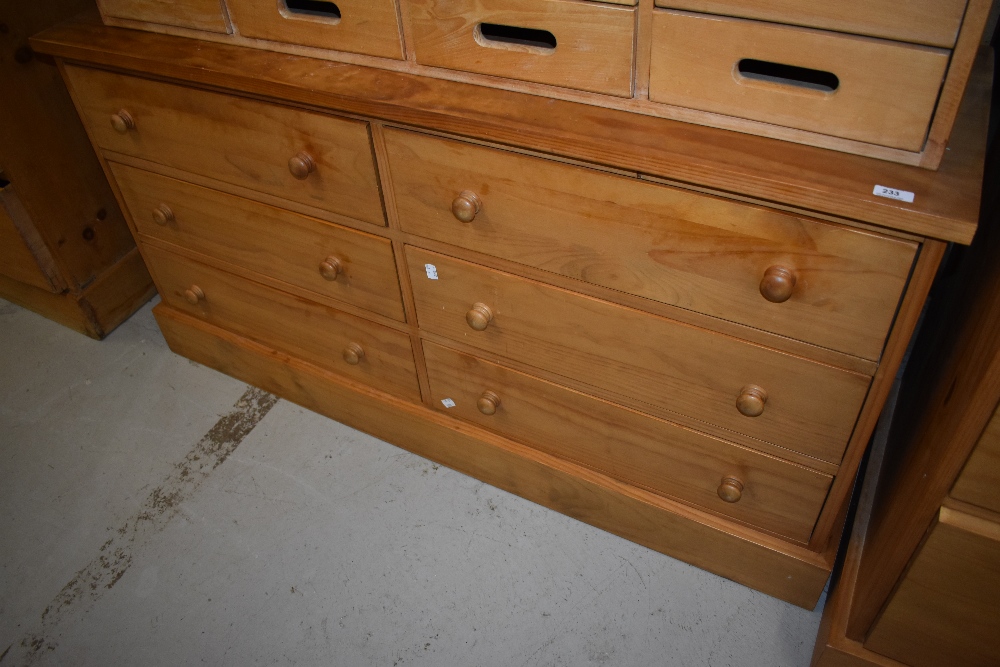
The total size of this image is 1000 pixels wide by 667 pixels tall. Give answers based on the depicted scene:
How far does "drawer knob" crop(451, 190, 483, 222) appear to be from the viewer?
1.10m

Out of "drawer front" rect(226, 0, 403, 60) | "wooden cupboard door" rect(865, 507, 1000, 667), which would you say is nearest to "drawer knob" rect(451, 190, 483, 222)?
"drawer front" rect(226, 0, 403, 60)

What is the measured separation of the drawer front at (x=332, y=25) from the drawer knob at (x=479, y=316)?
1.42ft

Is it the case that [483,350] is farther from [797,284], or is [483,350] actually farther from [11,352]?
[11,352]

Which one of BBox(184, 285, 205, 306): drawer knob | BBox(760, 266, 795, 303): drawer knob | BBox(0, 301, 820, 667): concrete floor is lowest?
BBox(0, 301, 820, 667): concrete floor

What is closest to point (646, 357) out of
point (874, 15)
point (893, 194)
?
point (893, 194)

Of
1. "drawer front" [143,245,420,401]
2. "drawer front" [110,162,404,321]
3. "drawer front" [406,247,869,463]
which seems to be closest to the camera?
"drawer front" [406,247,869,463]

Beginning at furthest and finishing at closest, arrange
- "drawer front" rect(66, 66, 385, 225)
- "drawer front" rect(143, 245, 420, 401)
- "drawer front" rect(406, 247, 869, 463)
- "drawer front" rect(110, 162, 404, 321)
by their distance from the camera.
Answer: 1. "drawer front" rect(143, 245, 420, 401)
2. "drawer front" rect(110, 162, 404, 321)
3. "drawer front" rect(66, 66, 385, 225)
4. "drawer front" rect(406, 247, 869, 463)

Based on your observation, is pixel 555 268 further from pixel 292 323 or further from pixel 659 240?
pixel 292 323

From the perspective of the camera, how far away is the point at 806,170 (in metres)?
0.86

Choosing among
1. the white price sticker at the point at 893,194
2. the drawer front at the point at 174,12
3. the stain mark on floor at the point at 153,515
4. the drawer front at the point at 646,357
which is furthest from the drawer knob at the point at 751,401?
the stain mark on floor at the point at 153,515

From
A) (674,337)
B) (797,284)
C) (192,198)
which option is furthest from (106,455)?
(797,284)

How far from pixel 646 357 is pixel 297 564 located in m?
0.86

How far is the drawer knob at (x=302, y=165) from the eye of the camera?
1221mm

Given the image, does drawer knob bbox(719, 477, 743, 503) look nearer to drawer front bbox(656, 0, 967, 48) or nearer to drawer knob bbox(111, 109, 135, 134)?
drawer front bbox(656, 0, 967, 48)
